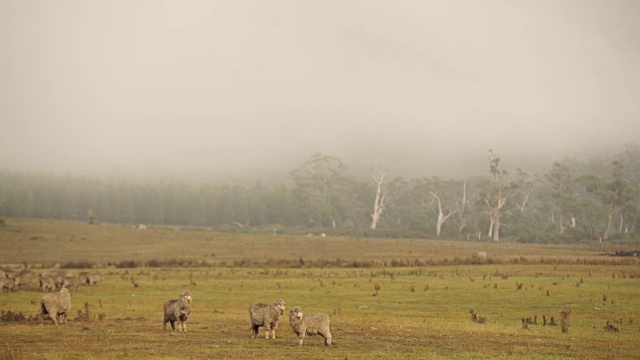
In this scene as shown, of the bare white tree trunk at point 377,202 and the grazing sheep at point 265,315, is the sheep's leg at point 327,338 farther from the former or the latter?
the bare white tree trunk at point 377,202

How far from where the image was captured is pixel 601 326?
28.3m

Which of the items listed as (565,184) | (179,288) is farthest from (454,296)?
(565,184)

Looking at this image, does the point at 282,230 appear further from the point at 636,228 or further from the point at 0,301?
the point at 0,301

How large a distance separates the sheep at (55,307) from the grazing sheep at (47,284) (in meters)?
19.3

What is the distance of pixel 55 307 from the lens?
28.3 meters

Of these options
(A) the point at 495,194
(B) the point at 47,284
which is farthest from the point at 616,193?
(B) the point at 47,284

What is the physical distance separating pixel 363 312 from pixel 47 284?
26029 millimetres

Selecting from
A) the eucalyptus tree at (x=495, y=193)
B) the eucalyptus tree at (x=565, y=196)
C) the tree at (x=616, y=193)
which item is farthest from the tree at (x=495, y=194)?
the tree at (x=616, y=193)

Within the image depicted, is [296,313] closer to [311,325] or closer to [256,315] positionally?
[311,325]

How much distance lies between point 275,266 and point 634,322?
5158cm

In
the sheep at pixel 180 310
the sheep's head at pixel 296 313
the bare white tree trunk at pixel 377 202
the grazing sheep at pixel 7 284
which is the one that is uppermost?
the bare white tree trunk at pixel 377 202

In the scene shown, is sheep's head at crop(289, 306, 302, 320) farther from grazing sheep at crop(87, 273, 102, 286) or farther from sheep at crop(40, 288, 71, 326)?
grazing sheep at crop(87, 273, 102, 286)

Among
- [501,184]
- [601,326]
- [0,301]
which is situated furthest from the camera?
[501,184]

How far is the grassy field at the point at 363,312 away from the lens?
21.7 meters
